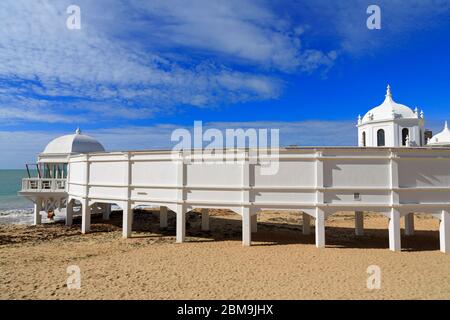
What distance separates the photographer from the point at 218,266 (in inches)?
513

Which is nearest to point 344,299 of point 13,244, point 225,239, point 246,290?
point 246,290

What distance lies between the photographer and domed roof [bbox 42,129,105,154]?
24223 millimetres

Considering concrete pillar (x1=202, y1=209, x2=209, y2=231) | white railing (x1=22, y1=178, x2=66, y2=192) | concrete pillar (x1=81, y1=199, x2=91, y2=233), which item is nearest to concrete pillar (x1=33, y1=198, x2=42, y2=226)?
white railing (x1=22, y1=178, x2=66, y2=192)

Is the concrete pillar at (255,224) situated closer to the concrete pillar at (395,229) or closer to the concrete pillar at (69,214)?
the concrete pillar at (395,229)

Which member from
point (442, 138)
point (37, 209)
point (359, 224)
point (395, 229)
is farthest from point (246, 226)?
point (442, 138)

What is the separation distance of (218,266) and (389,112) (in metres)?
18.9

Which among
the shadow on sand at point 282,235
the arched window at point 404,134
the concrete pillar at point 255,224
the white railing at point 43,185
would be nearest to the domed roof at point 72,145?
the white railing at point 43,185

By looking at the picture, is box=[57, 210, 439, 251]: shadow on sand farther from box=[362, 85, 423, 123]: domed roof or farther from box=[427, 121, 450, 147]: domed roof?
box=[427, 121, 450, 147]: domed roof

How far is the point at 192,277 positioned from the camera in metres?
11.8

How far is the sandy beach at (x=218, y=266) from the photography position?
10.3 meters

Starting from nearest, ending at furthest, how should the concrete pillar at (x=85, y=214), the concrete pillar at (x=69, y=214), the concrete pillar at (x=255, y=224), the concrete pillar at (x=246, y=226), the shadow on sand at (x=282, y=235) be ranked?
the concrete pillar at (x=246, y=226) → the shadow on sand at (x=282, y=235) → the concrete pillar at (x=85, y=214) → the concrete pillar at (x=255, y=224) → the concrete pillar at (x=69, y=214)

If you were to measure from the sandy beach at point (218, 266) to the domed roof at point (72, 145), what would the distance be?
677 centimetres

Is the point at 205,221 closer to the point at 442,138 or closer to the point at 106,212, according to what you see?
the point at 106,212

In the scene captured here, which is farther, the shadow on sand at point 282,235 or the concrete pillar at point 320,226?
the shadow on sand at point 282,235
